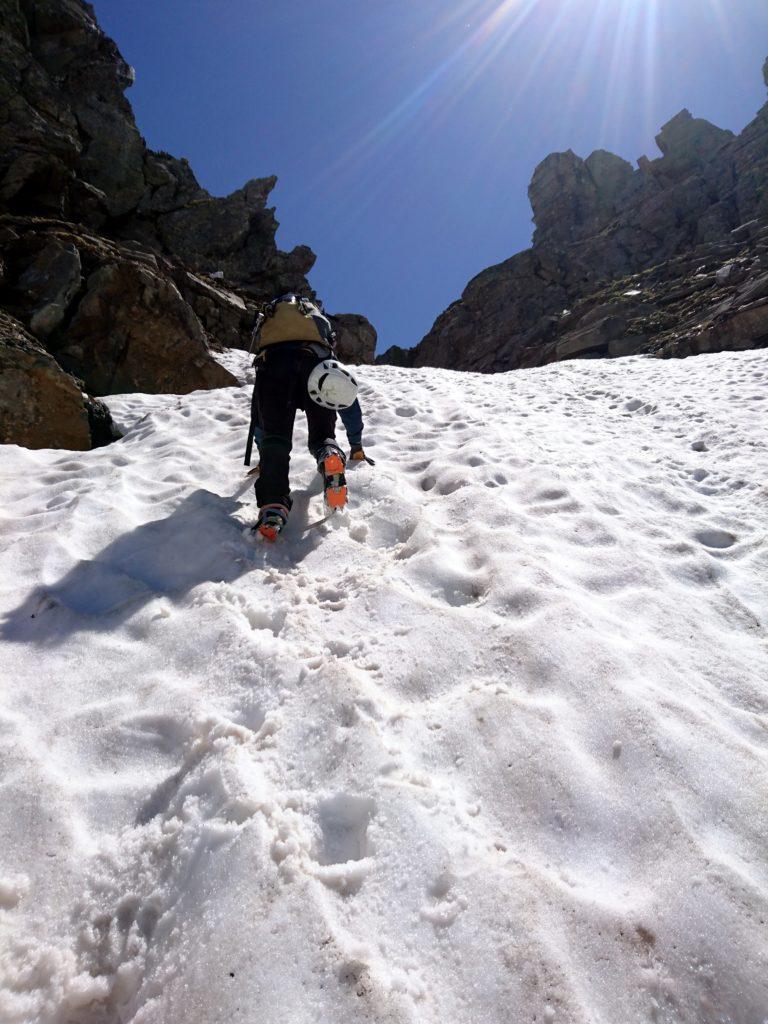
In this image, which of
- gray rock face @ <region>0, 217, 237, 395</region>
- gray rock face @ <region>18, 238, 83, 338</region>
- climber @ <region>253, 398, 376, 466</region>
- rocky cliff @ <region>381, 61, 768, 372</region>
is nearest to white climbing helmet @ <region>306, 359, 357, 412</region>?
climber @ <region>253, 398, 376, 466</region>

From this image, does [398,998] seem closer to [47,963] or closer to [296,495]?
[47,963]

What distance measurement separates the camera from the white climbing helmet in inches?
174

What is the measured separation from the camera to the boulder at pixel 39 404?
587 cm

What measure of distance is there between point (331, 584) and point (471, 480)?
2.10 m

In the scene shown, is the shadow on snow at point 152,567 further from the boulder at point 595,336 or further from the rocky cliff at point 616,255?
the boulder at point 595,336

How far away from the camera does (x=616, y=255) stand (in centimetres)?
4919

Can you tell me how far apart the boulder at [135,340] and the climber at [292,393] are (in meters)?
6.02

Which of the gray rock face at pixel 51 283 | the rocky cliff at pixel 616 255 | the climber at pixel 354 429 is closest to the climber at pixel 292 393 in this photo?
the climber at pixel 354 429

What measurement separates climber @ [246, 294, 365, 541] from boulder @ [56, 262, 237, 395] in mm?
6021

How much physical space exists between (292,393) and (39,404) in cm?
358

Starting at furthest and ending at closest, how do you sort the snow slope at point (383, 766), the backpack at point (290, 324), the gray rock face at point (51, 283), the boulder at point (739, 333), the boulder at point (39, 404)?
1. the boulder at point (739, 333)
2. the gray rock face at point (51, 283)
3. the boulder at point (39, 404)
4. the backpack at point (290, 324)
5. the snow slope at point (383, 766)

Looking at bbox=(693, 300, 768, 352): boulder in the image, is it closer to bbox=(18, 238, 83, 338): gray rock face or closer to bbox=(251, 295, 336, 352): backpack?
bbox=(251, 295, 336, 352): backpack

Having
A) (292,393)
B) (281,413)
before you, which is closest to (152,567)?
(281,413)

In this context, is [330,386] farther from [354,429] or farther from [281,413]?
[354,429]
